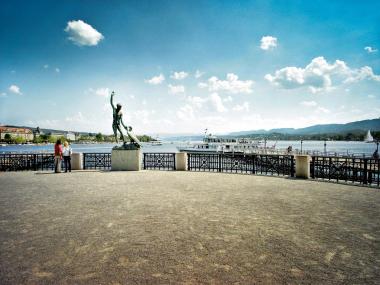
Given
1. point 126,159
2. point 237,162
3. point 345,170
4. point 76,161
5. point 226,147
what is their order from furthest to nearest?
point 226,147 → point 76,161 → point 126,159 → point 237,162 → point 345,170

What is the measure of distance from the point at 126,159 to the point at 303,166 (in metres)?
10.2

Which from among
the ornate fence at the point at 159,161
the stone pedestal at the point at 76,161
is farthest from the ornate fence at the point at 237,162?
the stone pedestal at the point at 76,161

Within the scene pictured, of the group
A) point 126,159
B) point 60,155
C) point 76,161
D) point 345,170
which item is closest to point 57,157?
point 60,155

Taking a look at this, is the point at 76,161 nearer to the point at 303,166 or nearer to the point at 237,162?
the point at 237,162

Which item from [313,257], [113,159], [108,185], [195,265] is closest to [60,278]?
[195,265]

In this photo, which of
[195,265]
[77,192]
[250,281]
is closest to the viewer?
[250,281]

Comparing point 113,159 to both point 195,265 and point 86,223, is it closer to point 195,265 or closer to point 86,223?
point 86,223

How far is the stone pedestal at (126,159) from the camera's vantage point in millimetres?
15125

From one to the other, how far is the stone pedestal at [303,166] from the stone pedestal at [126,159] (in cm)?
927

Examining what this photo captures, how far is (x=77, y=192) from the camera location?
857cm

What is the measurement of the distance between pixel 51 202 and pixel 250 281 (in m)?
6.33

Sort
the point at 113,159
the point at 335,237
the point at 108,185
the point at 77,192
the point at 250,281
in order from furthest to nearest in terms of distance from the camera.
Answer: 1. the point at 113,159
2. the point at 108,185
3. the point at 77,192
4. the point at 335,237
5. the point at 250,281

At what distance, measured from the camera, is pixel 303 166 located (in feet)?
38.9

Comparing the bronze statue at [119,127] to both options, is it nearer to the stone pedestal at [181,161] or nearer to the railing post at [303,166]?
the stone pedestal at [181,161]
